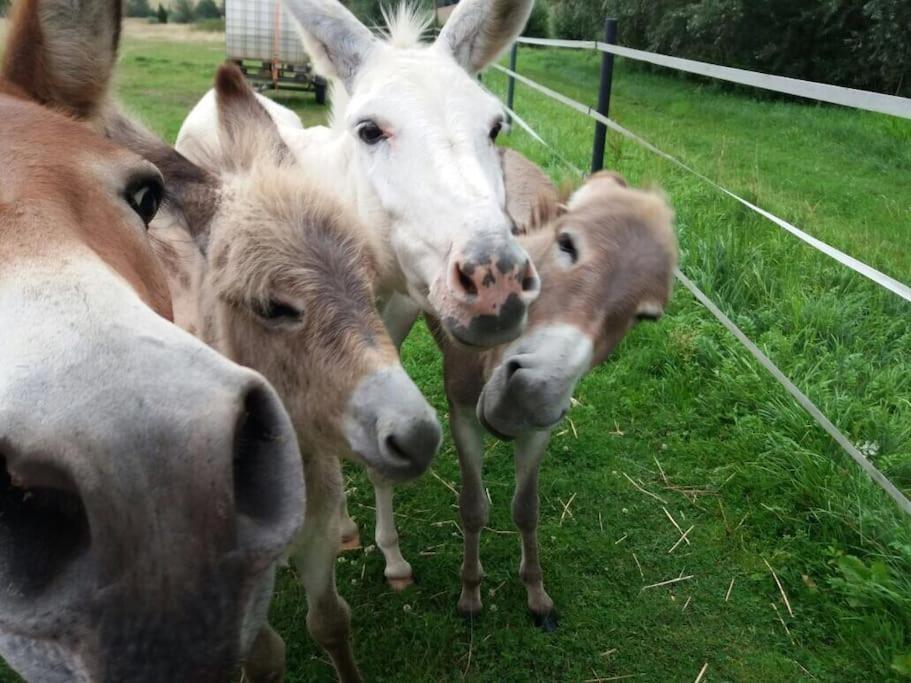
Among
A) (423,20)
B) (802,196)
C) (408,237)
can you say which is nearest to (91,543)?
(408,237)

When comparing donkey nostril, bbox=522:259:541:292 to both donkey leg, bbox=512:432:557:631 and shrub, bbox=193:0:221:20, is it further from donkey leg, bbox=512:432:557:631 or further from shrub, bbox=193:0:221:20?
shrub, bbox=193:0:221:20

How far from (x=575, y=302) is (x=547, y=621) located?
178 cm

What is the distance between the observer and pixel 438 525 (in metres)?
3.77

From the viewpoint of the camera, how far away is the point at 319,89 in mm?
15430

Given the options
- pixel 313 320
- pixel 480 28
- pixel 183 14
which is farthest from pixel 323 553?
pixel 183 14

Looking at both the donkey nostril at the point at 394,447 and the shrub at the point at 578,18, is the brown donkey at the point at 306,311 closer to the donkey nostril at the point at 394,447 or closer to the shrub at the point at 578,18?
the donkey nostril at the point at 394,447

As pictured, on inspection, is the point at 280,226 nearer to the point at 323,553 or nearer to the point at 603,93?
the point at 323,553

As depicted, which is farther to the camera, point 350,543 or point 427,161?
point 350,543

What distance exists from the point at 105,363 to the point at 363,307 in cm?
91

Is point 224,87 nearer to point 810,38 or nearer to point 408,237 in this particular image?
point 408,237

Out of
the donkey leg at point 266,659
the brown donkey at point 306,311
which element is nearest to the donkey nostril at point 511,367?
the brown donkey at point 306,311

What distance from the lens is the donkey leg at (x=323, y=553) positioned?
2299mm

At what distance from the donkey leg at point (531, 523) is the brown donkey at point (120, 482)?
77.9 inches

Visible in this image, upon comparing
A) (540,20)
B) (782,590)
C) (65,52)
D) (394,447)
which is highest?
(540,20)
